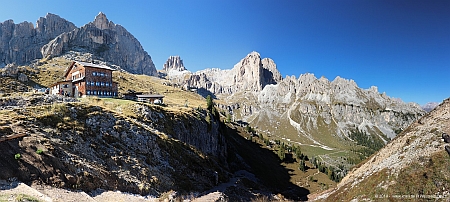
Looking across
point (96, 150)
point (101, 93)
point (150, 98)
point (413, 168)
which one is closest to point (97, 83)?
point (101, 93)

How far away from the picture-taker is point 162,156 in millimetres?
44969

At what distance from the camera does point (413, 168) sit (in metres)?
24.1

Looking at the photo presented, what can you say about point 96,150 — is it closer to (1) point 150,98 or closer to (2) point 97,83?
(2) point 97,83

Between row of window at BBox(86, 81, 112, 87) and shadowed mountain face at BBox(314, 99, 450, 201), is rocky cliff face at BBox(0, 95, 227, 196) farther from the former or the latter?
shadowed mountain face at BBox(314, 99, 450, 201)

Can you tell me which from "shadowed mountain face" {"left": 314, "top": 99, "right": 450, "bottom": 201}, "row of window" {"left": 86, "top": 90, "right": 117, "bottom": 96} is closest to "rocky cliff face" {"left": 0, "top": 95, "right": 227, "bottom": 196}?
"row of window" {"left": 86, "top": 90, "right": 117, "bottom": 96}

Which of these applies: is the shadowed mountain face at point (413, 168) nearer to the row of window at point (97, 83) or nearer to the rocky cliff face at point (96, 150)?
the rocky cliff face at point (96, 150)

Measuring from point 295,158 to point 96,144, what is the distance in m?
154

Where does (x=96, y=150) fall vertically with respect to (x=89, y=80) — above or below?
below

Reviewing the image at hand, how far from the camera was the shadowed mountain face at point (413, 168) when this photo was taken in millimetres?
21875

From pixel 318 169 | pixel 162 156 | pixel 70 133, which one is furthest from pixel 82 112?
pixel 318 169

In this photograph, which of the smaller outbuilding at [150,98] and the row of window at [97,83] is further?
the smaller outbuilding at [150,98]

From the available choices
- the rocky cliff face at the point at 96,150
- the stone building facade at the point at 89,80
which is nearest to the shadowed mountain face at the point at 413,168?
the rocky cliff face at the point at 96,150

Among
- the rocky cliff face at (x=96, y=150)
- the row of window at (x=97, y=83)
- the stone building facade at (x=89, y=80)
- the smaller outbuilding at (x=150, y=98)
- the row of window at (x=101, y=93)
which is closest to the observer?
the rocky cliff face at (x=96, y=150)

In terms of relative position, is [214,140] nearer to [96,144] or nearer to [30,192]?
[96,144]
